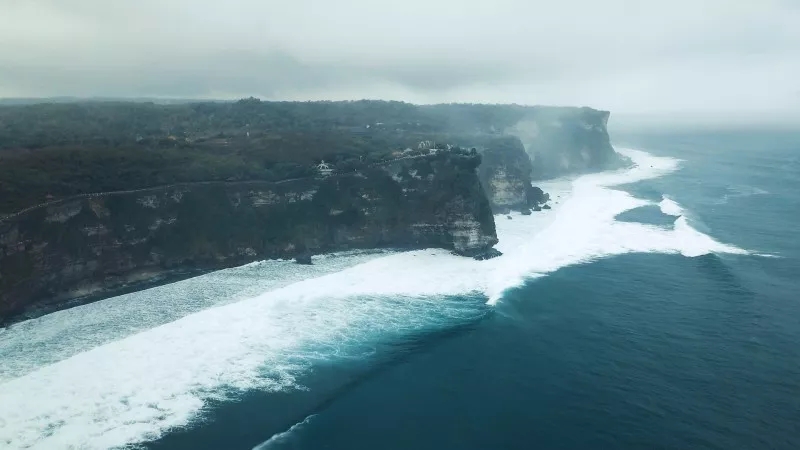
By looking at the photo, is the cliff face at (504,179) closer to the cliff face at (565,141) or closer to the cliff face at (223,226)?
the cliff face at (223,226)

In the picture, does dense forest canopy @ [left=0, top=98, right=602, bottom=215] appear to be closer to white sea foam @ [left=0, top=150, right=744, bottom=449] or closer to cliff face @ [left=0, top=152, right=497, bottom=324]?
cliff face @ [left=0, top=152, right=497, bottom=324]

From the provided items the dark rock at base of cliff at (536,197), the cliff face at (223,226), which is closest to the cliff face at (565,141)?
the dark rock at base of cliff at (536,197)

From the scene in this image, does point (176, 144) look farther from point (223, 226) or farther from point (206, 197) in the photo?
point (223, 226)

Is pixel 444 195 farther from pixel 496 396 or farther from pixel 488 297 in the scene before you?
pixel 496 396

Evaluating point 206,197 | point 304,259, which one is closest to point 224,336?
point 304,259

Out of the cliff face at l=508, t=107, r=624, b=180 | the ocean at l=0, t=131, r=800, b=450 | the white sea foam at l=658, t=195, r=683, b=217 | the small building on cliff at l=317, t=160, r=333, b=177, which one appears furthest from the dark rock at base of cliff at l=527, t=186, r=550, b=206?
the small building on cliff at l=317, t=160, r=333, b=177

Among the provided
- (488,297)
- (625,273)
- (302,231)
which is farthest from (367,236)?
(625,273)
